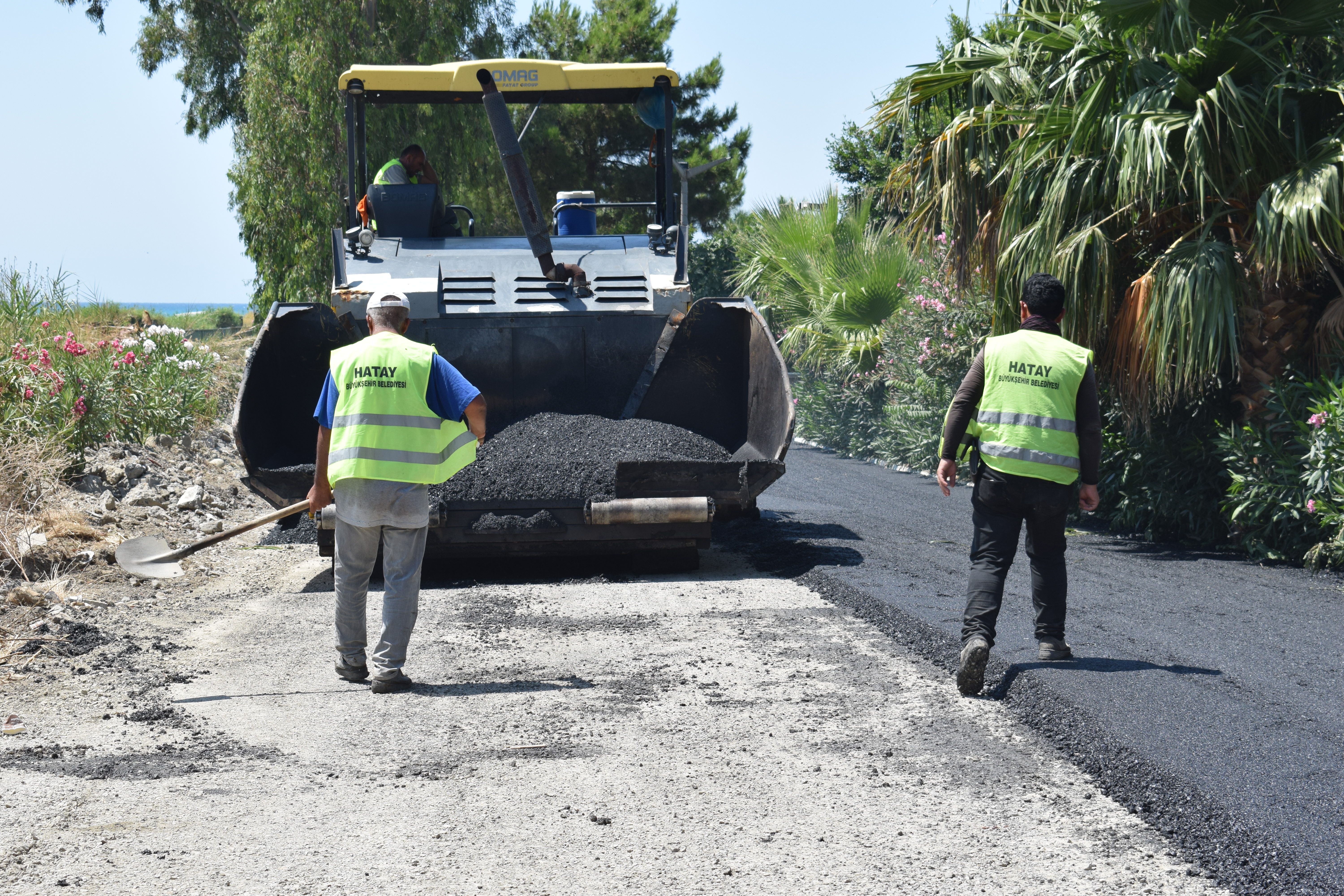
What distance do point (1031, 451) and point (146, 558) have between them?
382 centimetres

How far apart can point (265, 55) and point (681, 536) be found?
15.7 metres

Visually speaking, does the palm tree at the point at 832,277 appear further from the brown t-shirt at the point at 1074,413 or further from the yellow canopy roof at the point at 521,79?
the brown t-shirt at the point at 1074,413

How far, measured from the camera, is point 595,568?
7348 mm

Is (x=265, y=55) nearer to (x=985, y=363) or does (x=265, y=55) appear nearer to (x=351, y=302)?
(x=351, y=302)

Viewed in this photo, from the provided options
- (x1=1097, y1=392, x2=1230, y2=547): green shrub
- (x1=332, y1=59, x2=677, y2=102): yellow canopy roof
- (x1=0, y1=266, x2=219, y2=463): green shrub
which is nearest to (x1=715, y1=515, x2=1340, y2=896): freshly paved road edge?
(x1=1097, y1=392, x2=1230, y2=547): green shrub

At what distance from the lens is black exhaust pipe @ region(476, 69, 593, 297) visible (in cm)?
766

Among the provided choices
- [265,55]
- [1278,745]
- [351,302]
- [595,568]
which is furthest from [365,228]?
[265,55]

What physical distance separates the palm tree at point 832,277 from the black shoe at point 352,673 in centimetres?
1012

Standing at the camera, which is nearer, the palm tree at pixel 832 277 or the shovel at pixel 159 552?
the shovel at pixel 159 552

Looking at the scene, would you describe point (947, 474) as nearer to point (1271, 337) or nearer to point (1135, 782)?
point (1135, 782)

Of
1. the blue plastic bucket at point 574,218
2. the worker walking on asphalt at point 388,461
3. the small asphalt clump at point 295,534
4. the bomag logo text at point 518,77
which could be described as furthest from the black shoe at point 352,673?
the bomag logo text at point 518,77

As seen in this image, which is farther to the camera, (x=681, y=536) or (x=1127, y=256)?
(x=1127, y=256)

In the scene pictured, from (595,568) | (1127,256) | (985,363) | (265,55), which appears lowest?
(595,568)

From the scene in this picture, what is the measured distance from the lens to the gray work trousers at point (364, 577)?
4824 mm
